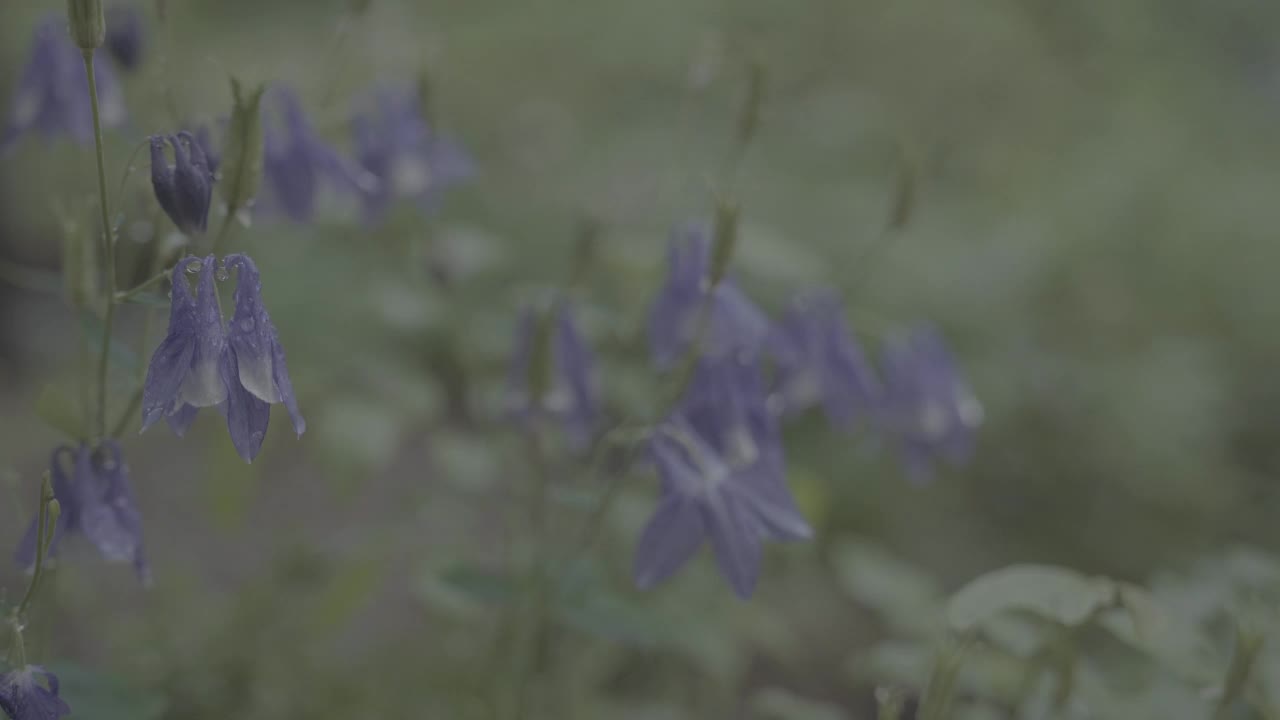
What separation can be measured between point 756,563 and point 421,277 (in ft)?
3.09

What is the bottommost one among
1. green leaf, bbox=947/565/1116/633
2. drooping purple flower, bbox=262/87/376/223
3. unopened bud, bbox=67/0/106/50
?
green leaf, bbox=947/565/1116/633

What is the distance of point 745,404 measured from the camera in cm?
128

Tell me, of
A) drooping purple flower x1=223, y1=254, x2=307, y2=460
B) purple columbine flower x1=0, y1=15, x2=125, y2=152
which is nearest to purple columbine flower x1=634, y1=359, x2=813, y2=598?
drooping purple flower x1=223, y1=254, x2=307, y2=460

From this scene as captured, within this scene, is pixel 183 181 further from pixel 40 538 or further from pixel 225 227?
pixel 40 538

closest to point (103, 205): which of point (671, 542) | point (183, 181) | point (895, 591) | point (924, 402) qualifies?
point (183, 181)

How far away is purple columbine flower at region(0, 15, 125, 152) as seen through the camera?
52.0 inches

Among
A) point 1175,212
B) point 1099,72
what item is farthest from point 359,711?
point 1099,72

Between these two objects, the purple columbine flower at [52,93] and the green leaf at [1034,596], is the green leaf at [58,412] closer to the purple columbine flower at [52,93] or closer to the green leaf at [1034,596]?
the purple columbine flower at [52,93]

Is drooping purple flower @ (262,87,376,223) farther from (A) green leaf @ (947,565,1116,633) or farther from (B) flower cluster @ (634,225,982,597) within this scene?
(A) green leaf @ (947,565,1116,633)

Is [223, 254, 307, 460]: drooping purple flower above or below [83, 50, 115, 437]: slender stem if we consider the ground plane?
below

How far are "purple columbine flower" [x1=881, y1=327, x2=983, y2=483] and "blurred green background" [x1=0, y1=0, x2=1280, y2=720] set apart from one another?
181 mm

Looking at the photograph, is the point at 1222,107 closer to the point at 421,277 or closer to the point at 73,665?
the point at 421,277

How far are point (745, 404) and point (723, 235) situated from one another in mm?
267

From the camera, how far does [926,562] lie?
2643 millimetres
